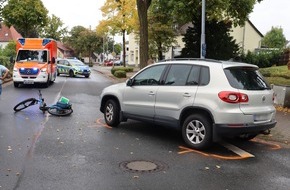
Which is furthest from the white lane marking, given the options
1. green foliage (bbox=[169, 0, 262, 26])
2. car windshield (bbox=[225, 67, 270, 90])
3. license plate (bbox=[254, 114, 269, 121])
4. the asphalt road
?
green foliage (bbox=[169, 0, 262, 26])

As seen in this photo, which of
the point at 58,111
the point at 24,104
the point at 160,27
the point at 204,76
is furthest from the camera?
the point at 160,27

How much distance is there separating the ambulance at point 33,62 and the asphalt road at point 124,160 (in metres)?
11.0

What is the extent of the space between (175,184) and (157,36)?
3160 centimetres

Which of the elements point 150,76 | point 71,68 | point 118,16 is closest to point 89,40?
point 118,16

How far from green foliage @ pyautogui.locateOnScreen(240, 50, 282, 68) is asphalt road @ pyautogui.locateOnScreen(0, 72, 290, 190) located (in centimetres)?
2751

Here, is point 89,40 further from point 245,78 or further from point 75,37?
point 245,78

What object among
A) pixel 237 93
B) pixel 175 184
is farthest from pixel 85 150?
pixel 237 93

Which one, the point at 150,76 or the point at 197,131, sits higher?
the point at 150,76

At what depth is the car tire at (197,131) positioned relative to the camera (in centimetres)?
758

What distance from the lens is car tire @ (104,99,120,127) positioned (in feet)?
32.3

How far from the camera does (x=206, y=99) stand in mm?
7559

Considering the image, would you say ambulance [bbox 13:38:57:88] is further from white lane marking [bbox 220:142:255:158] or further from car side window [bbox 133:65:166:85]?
white lane marking [bbox 220:142:255:158]

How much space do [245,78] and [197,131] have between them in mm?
1370

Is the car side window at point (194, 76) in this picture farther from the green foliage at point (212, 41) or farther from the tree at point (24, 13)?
the tree at point (24, 13)
